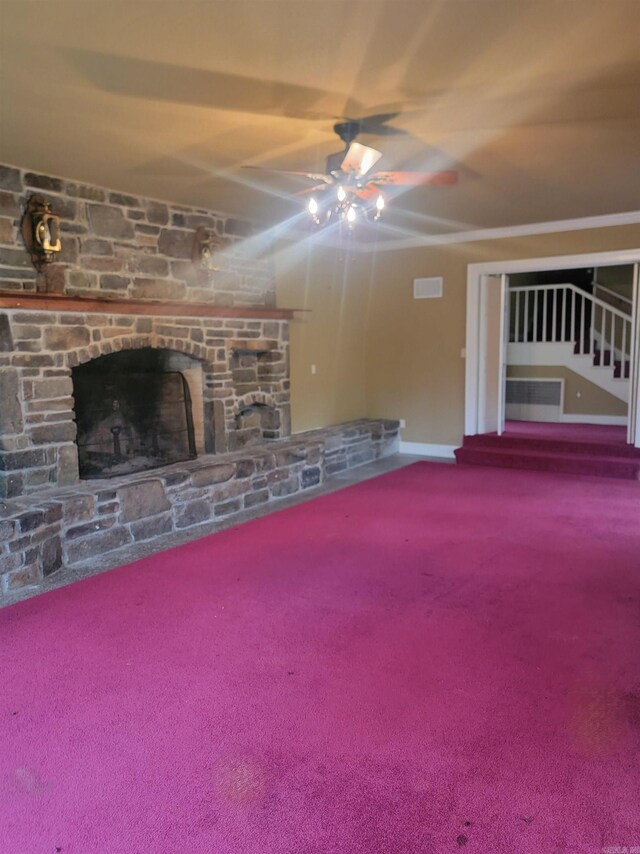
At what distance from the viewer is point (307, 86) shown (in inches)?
110

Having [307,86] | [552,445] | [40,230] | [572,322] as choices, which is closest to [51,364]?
[40,230]

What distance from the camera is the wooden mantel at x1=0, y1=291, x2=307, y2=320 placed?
13.2 ft

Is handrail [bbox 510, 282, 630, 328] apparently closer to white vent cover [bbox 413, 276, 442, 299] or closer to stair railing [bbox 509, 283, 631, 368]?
stair railing [bbox 509, 283, 631, 368]

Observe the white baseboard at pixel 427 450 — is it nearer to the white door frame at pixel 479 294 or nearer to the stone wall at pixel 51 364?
the white door frame at pixel 479 294

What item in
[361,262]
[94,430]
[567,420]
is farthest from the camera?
[567,420]

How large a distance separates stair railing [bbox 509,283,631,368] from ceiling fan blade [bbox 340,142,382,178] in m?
Answer: 6.09

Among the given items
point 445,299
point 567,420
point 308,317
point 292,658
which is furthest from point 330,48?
point 567,420

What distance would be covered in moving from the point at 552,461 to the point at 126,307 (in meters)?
4.55

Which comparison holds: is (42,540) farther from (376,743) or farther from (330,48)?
(330,48)

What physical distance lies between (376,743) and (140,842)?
836mm

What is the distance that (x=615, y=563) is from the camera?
12.5 feet

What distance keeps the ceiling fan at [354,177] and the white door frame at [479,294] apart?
131 inches

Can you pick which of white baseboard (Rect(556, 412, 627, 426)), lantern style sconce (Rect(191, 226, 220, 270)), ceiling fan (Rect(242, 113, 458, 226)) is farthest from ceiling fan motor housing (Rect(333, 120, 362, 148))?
white baseboard (Rect(556, 412, 627, 426))

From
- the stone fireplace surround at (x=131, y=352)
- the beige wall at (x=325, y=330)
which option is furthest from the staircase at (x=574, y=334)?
the stone fireplace surround at (x=131, y=352)
